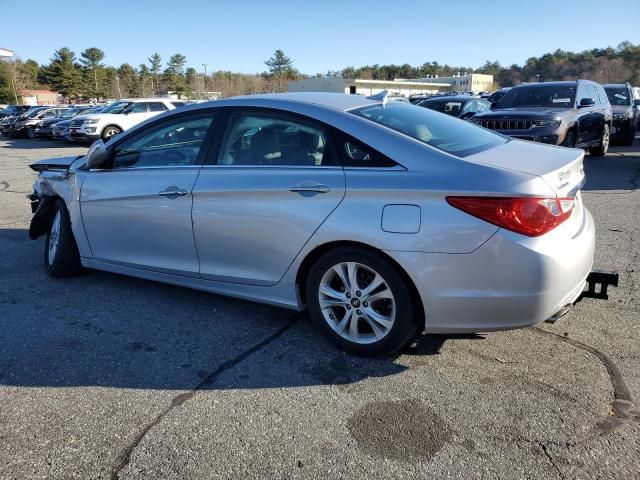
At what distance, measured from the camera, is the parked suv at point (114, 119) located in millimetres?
19250

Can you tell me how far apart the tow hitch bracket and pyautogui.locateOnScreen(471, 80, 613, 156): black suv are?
691cm

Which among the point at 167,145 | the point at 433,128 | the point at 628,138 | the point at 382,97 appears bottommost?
the point at 628,138

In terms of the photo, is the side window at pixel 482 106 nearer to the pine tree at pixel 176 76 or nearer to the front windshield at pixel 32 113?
the front windshield at pixel 32 113

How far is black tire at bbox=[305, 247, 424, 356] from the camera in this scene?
3.05 m

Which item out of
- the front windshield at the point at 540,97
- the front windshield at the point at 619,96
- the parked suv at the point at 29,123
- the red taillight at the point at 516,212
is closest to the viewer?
the red taillight at the point at 516,212

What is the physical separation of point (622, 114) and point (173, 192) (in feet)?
50.3

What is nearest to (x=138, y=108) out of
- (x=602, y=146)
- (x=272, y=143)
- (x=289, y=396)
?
(x=602, y=146)

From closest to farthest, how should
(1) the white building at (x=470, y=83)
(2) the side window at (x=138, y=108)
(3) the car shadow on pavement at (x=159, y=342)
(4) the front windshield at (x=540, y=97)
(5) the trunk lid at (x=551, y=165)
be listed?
(5) the trunk lid at (x=551, y=165)
(3) the car shadow on pavement at (x=159, y=342)
(4) the front windshield at (x=540, y=97)
(2) the side window at (x=138, y=108)
(1) the white building at (x=470, y=83)

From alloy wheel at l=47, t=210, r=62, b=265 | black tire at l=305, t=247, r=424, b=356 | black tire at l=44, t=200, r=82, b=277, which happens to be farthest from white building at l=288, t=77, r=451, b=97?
black tire at l=305, t=247, r=424, b=356

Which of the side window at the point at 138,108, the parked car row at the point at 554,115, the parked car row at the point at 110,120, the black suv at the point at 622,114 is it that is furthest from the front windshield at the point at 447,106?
the side window at the point at 138,108

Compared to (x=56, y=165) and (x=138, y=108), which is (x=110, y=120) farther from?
(x=56, y=165)

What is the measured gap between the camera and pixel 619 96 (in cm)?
1593

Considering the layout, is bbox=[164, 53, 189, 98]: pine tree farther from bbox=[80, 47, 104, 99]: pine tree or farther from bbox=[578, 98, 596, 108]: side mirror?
bbox=[578, 98, 596, 108]: side mirror

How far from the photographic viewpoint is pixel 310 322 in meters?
3.90
